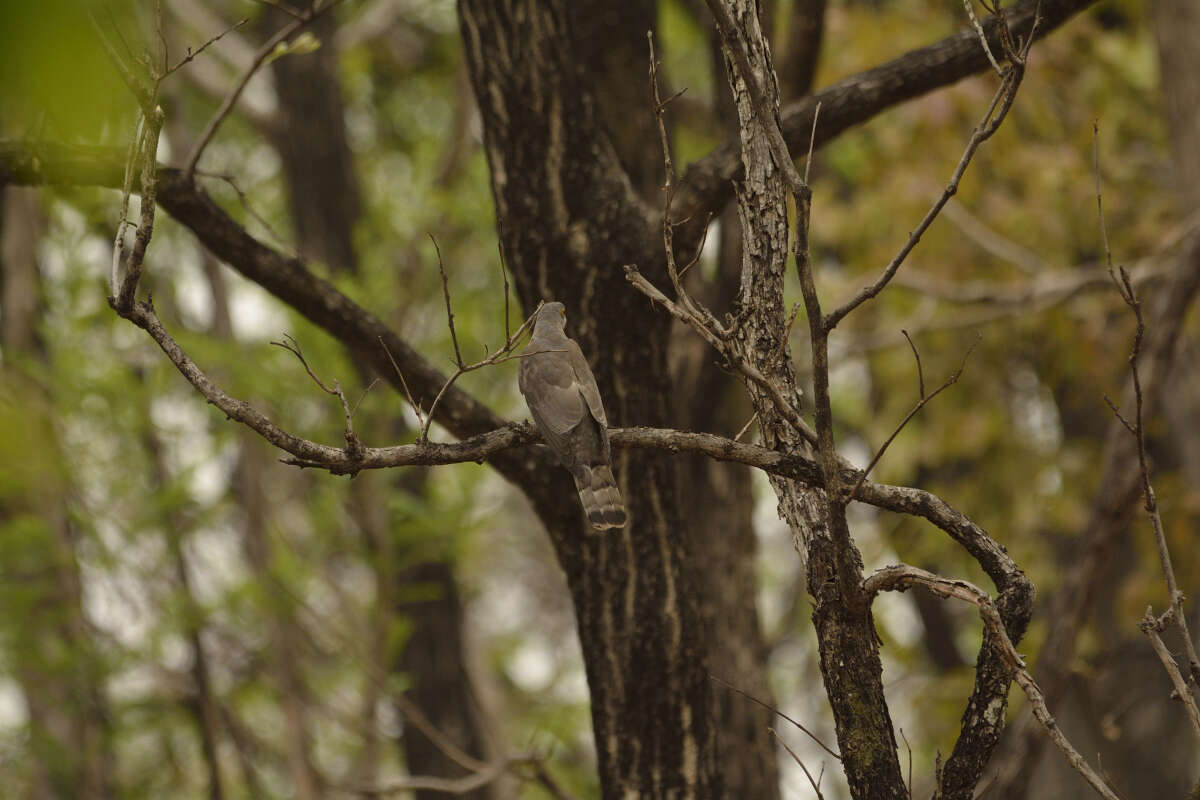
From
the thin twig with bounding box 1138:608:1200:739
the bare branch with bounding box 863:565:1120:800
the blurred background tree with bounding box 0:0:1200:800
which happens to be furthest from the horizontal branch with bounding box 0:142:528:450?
the thin twig with bounding box 1138:608:1200:739

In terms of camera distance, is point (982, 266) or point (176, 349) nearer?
point (176, 349)

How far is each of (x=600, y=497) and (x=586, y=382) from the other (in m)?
0.33

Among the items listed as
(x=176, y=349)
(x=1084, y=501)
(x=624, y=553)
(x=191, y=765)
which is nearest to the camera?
(x=176, y=349)

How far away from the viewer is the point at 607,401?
127 inches

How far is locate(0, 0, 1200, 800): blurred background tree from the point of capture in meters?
3.25

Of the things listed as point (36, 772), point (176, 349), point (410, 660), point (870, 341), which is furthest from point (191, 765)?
point (176, 349)

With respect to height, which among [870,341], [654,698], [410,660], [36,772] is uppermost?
[870,341]

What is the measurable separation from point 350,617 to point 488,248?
2374 millimetres

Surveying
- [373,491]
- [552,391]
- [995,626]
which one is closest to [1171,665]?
[995,626]

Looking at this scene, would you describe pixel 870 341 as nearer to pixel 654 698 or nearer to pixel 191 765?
pixel 654 698

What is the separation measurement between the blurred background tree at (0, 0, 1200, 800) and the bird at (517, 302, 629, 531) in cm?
39

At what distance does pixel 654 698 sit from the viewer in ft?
10.3

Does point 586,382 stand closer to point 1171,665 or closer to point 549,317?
point 549,317

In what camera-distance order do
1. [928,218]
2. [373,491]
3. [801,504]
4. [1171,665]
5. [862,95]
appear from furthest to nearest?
[373,491] → [862,95] → [801,504] → [1171,665] → [928,218]
